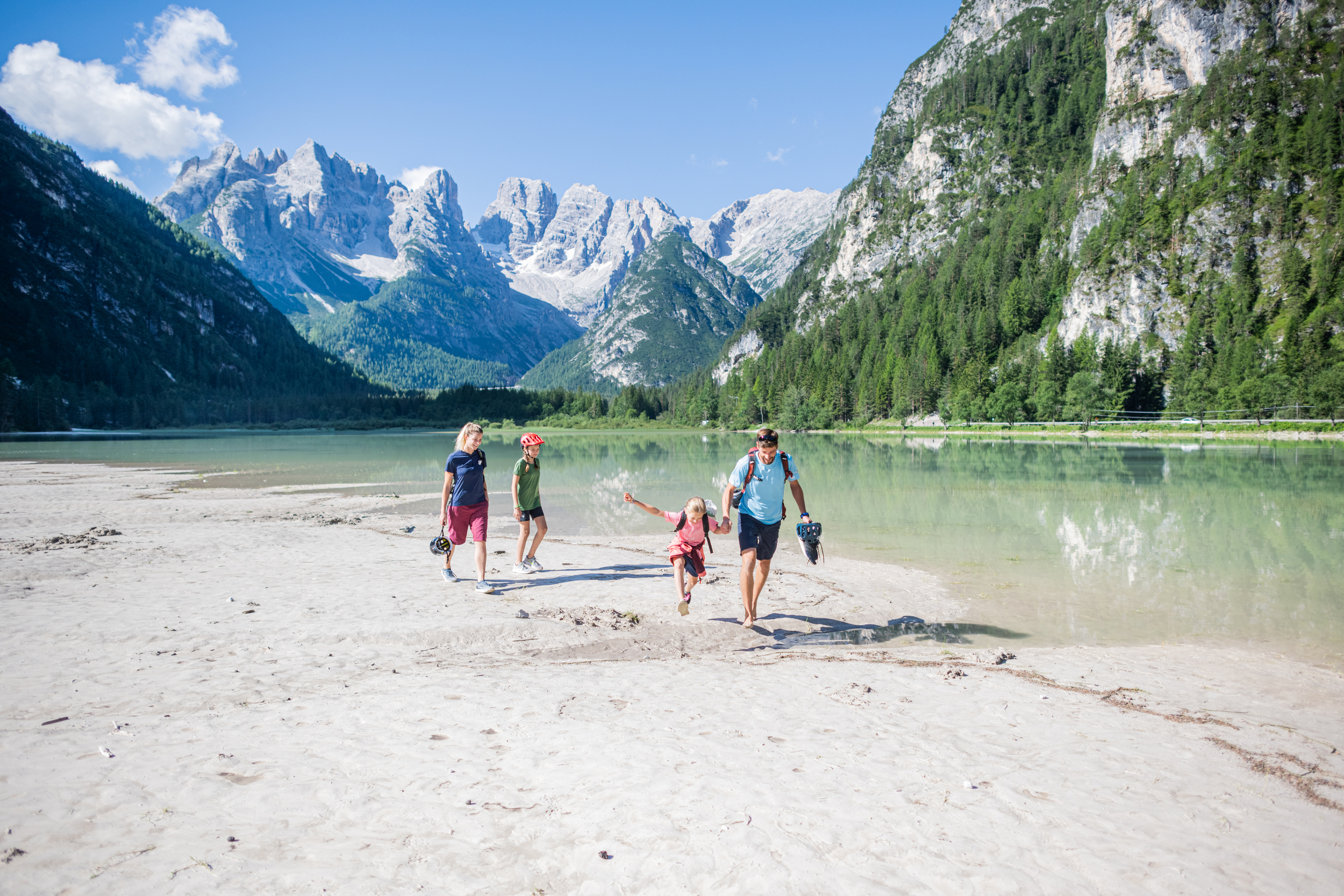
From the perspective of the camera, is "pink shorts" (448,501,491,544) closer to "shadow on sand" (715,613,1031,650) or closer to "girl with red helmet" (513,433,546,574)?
"girl with red helmet" (513,433,546,574)

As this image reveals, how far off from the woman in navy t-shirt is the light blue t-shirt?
5322 millimetres

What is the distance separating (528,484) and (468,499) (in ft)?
5.82

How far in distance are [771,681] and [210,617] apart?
8.65 metres

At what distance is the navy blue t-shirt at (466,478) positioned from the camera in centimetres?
1289

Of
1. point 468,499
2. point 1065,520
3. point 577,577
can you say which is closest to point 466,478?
point 468,499

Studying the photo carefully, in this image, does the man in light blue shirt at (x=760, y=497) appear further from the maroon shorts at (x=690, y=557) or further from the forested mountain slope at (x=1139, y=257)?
the forested mountain slope at (x=1139, y=257)

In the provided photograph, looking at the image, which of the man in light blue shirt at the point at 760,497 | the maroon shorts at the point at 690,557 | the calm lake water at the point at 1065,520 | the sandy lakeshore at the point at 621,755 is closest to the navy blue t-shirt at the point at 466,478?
the sandy lakeshore at the point at 621,755

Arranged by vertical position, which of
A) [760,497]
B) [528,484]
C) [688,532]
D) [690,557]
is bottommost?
[690,557]

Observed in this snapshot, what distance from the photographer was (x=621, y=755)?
585 cm

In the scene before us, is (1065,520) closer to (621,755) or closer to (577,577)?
(577,577)

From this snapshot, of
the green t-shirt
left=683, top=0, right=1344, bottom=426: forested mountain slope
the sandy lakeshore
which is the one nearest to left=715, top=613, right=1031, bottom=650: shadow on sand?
the sandy lakeshore

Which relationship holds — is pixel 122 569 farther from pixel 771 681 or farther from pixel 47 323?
pixel 47 323

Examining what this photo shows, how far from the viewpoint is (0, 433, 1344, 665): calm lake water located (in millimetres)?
11531

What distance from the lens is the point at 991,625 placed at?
36.5ft
